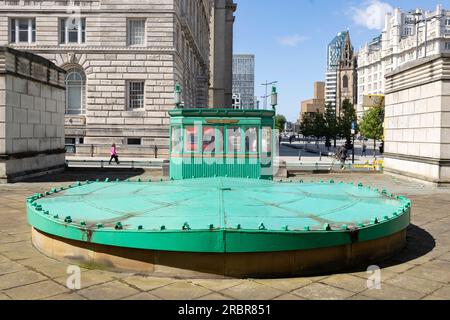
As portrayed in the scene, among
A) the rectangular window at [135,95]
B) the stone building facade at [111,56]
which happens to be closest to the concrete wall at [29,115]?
the stone building facade at [111,56]

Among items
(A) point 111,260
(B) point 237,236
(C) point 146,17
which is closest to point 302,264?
(B) point 237,236

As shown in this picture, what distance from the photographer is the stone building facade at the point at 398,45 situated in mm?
121875

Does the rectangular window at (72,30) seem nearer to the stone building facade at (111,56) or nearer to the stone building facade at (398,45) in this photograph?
the stone building facade at (111,56)

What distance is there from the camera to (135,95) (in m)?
37.3

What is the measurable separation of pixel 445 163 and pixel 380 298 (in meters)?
12.8

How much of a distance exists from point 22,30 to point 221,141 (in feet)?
90.1

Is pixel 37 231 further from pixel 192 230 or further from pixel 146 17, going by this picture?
pixel 146 17

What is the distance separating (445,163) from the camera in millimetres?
16484

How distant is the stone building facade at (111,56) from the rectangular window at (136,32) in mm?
75

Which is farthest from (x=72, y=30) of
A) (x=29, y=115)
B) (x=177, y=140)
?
(x=177, y=140)

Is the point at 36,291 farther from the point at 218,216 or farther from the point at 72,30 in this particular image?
the point at 72,30

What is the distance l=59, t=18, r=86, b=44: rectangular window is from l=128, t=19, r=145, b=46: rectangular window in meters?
3.69

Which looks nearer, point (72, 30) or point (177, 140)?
point (177, 140)

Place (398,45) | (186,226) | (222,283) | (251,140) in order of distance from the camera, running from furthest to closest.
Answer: (398,45) → (251,140) → (186,226) → (222,283)
